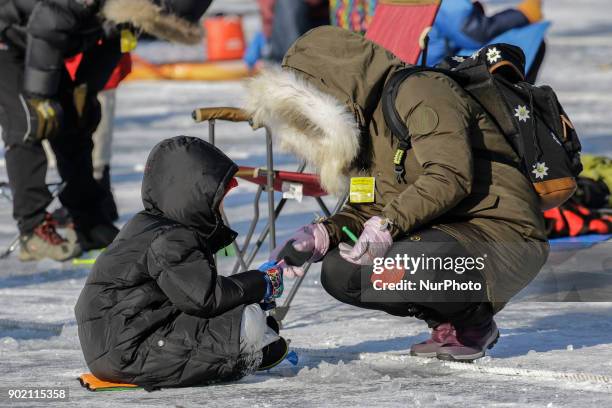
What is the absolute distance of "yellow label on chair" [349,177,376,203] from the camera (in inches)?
178

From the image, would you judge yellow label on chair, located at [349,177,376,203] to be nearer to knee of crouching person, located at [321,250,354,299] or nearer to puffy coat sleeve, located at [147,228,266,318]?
knee of crouching person, located at [321,250,354,299]

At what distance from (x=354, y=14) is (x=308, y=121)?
14.6 ft

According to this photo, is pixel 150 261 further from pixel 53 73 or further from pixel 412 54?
pixel 53 73

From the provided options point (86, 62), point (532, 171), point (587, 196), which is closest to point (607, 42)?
point (587, 196)

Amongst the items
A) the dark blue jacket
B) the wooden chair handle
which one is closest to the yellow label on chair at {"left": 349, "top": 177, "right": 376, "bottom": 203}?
the wooden chair handle

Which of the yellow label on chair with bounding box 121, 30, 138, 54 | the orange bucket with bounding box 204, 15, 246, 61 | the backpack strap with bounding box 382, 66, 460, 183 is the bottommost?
the orange bucket with bounding box 204, 15, 246, 61

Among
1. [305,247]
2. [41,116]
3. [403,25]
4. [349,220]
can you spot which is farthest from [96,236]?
[305,247]

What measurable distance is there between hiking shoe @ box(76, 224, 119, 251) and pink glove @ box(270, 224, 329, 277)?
3087 mm

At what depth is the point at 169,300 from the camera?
423cm

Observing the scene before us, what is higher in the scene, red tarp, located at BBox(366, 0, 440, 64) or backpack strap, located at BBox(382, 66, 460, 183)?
backpack strap, located at BBox(382, 66, 460, 183)

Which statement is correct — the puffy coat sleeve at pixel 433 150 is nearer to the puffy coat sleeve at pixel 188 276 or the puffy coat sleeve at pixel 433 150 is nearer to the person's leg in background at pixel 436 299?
the person's leg in background at pixel 436 299

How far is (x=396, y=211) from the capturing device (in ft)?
13.9

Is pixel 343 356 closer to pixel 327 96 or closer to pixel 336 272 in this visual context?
pixel 336 272

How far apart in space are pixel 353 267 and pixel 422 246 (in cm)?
24
